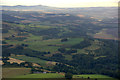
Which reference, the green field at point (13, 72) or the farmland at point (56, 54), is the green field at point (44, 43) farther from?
the green field at point (13, 72)

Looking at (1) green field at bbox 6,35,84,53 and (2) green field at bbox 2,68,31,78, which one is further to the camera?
(1) green field at bbox 6,35,84,53

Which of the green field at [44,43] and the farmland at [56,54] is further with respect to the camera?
the green field at [44,43]

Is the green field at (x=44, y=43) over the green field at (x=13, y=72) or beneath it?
over

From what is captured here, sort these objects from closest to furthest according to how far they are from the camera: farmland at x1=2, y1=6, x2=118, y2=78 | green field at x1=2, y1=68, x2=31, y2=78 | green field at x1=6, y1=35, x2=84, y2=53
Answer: green field at x1=2, y1=68, x2=31, y2=78 → farmland at x1=2, y1=6, x2=118, y2=78 → green field at x1=6, y1=35, x2=84, y2=53

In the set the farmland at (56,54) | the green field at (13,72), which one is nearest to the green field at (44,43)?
the farmland at (56,54)

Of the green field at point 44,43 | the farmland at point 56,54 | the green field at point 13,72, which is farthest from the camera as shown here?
the green field at point 44,43

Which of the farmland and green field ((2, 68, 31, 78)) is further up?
the farmland

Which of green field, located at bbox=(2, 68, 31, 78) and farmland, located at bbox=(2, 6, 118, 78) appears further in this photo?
farmland, located at bbox=(2, 6, 118, 78)

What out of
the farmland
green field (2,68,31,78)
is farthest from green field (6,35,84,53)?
green field (2,68,31,78)

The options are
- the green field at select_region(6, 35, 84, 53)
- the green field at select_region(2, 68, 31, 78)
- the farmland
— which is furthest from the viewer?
the green field at select_region(6, 35, 84, 53)

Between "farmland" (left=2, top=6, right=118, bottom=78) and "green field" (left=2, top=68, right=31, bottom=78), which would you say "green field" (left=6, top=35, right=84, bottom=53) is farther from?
"green field" (left=2, top=68, right=31, bottom=78)

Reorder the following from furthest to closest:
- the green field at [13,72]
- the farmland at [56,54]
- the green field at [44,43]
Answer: the green field at [44,43] < the farmland at [56,54] < the green field at [13,72]
